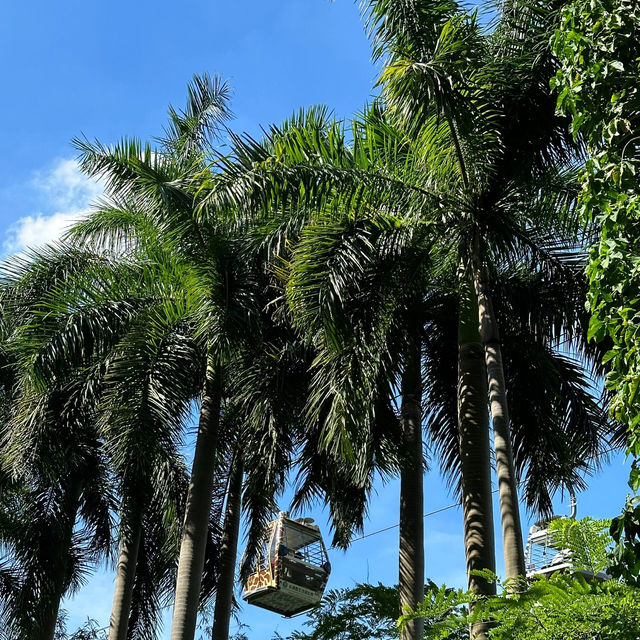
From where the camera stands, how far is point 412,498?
47.4 ft

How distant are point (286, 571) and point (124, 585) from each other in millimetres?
2929

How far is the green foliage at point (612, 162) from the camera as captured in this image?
696cm

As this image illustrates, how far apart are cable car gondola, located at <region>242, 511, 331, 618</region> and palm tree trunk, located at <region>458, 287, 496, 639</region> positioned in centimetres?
666

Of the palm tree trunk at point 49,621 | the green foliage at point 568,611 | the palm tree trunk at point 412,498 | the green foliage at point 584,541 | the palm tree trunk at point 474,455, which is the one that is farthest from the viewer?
the palm tree trunk at point 49,621

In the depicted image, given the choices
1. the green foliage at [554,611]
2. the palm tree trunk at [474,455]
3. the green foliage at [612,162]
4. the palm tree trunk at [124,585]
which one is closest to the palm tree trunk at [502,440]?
the palm tree trunk at [474,455]

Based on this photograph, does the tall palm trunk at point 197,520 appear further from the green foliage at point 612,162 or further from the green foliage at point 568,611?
the green foliage at point 612,162

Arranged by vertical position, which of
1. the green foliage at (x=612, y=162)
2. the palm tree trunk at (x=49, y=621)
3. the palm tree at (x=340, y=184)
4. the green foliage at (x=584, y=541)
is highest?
the palm tree at (x=340, y=184)

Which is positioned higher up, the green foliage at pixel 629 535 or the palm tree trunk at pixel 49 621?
the palm tree trunk at pixel 49 621

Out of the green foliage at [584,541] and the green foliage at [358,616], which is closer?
the green foliage at [584,541]

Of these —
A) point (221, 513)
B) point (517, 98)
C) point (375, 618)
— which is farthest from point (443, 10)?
point (375, 618)

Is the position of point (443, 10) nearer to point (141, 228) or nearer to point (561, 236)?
point (561, 236)

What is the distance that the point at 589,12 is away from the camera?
26.6ft

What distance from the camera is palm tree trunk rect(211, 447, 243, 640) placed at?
52.9ft

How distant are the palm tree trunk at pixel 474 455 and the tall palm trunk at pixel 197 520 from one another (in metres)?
4.51
